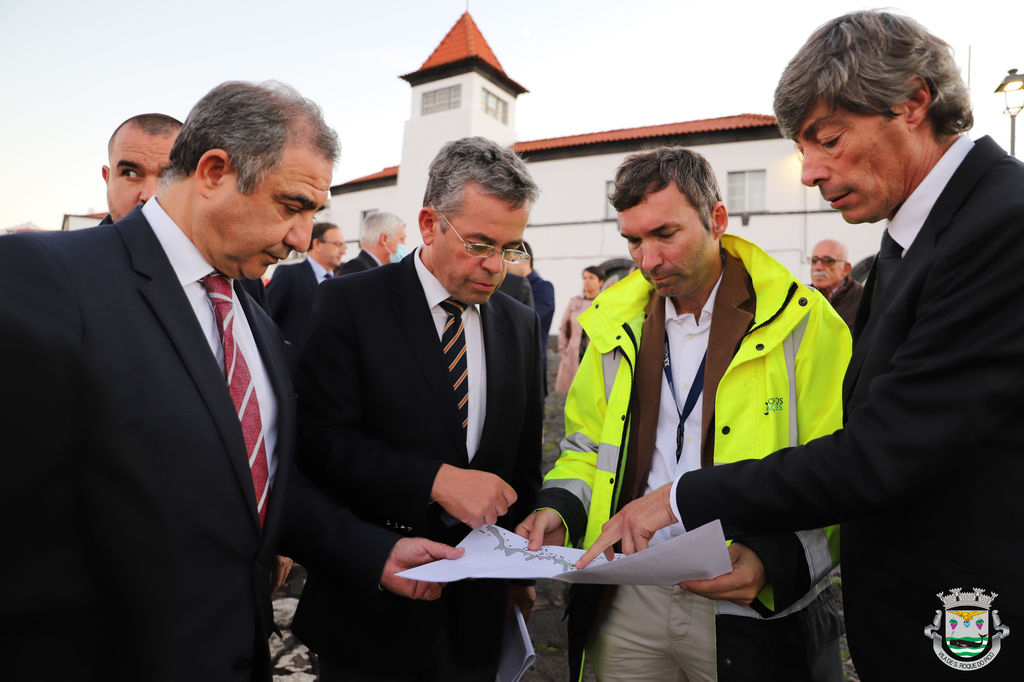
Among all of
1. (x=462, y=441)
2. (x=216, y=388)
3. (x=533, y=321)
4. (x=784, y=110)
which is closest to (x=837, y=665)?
(x=462, y=441)

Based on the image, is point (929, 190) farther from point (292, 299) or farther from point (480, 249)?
point (292, 299)

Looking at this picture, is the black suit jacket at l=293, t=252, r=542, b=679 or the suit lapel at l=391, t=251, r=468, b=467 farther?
the suit lapel at l=391, t=251, r=468, b=467

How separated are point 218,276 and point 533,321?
47.2 inches

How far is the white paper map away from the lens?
1412mm

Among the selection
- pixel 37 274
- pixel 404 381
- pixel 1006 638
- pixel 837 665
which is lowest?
pixel 837 665

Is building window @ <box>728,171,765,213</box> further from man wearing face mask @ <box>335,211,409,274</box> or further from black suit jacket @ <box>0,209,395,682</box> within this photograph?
black suit jacket @ <box>0,209,395,682</box>

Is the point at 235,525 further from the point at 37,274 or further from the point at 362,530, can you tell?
the point at 37,274

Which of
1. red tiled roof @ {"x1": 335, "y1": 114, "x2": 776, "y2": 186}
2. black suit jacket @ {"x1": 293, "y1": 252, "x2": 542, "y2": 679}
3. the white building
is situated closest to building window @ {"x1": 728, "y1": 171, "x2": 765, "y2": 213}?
the white building

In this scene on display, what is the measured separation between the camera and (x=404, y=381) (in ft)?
6.56

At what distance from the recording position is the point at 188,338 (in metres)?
1.39

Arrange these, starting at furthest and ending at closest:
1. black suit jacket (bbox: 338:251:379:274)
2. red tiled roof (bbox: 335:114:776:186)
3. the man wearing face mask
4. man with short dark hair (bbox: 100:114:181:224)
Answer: red tiled roof (bbox: 335:114:776:186), the man wearing face mask, black suit jacket (bbox: 338:251:379:274), man with short dark hair (bbox: 100:114:181:224)

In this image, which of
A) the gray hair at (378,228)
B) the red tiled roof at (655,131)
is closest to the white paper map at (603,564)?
the gray hair at (378,228)

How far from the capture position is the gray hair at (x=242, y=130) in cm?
154

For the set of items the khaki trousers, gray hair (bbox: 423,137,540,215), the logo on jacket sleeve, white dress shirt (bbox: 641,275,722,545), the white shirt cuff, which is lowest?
the khaki trousers
